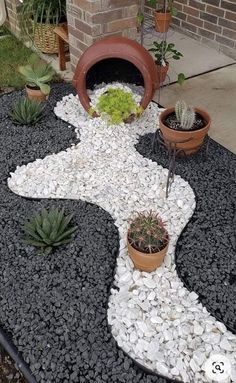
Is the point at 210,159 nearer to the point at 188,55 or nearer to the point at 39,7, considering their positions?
the point at 188,55

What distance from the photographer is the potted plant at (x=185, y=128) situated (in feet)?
10.2

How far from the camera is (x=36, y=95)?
390 centimetres

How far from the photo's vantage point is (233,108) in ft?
13.2

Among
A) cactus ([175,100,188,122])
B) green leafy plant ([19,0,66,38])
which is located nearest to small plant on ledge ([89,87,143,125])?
cactus ([175,100,188,122])

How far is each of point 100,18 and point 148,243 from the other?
2318 mm

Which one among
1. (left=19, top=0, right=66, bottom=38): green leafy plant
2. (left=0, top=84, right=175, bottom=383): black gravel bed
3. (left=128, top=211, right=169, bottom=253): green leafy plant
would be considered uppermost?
(left=19, top=0, right=66, bottom=38): green leafy plant

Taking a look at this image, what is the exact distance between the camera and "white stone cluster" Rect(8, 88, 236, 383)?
2.11m

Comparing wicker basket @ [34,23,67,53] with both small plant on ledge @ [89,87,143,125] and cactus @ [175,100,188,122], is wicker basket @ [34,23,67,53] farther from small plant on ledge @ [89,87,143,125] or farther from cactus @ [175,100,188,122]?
cactus @ [175,100,188,122]

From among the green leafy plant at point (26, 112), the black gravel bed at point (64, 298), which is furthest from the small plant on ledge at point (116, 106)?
the black gravel bed at point (64, 298)

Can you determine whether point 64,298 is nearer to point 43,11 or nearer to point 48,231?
point 48,231

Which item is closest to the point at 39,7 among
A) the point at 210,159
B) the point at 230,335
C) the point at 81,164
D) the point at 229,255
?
the point at 81,164

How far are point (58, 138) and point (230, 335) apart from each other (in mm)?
2051

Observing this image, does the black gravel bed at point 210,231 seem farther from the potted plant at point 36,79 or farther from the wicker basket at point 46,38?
the wicker basket at point 46,38

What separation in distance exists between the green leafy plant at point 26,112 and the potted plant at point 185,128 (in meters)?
1.08
